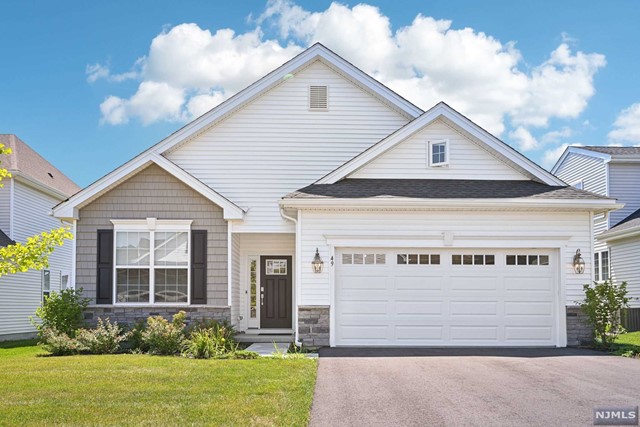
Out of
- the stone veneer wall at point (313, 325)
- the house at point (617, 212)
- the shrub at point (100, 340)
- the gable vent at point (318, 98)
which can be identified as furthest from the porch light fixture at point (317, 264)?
the house at point (617, 212)

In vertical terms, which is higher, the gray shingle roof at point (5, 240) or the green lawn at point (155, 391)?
the gray shingle roof at point (5, 240)

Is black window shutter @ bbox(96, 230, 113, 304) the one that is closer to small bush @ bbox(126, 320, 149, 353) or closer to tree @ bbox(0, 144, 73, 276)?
small bush @ bbox(126, 320, 149, 353)

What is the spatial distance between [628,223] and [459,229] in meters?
10.9

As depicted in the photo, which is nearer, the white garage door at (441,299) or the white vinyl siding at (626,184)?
the white garage door at (441,299)

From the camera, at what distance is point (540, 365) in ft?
39.6

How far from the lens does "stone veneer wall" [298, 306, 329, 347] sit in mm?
14812

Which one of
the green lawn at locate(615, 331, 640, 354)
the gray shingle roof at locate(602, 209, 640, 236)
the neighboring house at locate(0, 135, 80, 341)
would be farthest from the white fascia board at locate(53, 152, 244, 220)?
the gray shingle roof at locate(602, 209, 640, 236)

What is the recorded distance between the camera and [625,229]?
73.2 feet

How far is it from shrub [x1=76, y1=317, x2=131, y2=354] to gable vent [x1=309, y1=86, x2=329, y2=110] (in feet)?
23.8

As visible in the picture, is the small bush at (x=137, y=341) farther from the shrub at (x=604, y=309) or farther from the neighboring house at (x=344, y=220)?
the shrub at (x=604, y=309)

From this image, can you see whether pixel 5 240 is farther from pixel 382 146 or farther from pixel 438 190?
pixel 438 190

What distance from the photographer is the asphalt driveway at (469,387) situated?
790 centimetres

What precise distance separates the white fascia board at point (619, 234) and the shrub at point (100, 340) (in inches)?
626

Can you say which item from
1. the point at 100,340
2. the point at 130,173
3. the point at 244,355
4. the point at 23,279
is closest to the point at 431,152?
the point at 244,355
